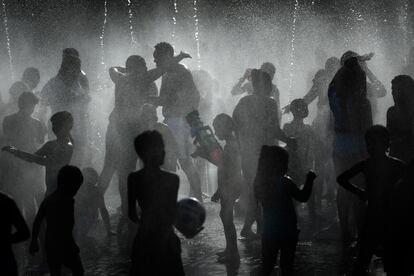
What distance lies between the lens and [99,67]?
94.8ft

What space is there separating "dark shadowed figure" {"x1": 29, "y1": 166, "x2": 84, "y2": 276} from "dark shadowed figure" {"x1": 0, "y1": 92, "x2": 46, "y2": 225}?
3.32 m

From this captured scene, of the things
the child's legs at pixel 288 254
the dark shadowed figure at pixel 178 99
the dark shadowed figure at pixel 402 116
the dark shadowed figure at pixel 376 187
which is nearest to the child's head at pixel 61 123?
the dark shadowed figure at pixel 178 99

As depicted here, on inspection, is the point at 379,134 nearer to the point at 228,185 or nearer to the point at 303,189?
the point at 303,189

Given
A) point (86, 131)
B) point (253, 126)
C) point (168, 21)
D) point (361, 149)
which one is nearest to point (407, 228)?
point (361, 149)

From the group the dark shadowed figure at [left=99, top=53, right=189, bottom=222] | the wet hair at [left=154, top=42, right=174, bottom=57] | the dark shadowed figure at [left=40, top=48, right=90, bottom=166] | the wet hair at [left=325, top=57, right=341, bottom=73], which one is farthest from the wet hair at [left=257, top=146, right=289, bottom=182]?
the wet hair at [left=325, top=57, right=341, bottom=73]

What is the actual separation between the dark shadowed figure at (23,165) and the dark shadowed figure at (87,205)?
77 cm

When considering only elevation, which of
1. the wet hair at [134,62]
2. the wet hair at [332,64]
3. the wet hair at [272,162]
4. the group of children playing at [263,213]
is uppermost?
the wet hair at [134,62]

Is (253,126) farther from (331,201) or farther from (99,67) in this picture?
(99,67)

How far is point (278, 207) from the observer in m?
5.15

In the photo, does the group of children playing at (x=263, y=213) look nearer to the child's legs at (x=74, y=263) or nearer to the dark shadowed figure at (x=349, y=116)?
the child's legs at (x=74, y=263)

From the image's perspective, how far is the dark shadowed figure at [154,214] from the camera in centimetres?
453

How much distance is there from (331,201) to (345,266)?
15.1 feet

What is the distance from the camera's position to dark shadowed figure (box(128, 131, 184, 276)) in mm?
4531

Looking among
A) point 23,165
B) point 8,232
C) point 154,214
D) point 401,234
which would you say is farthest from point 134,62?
point 401,234
